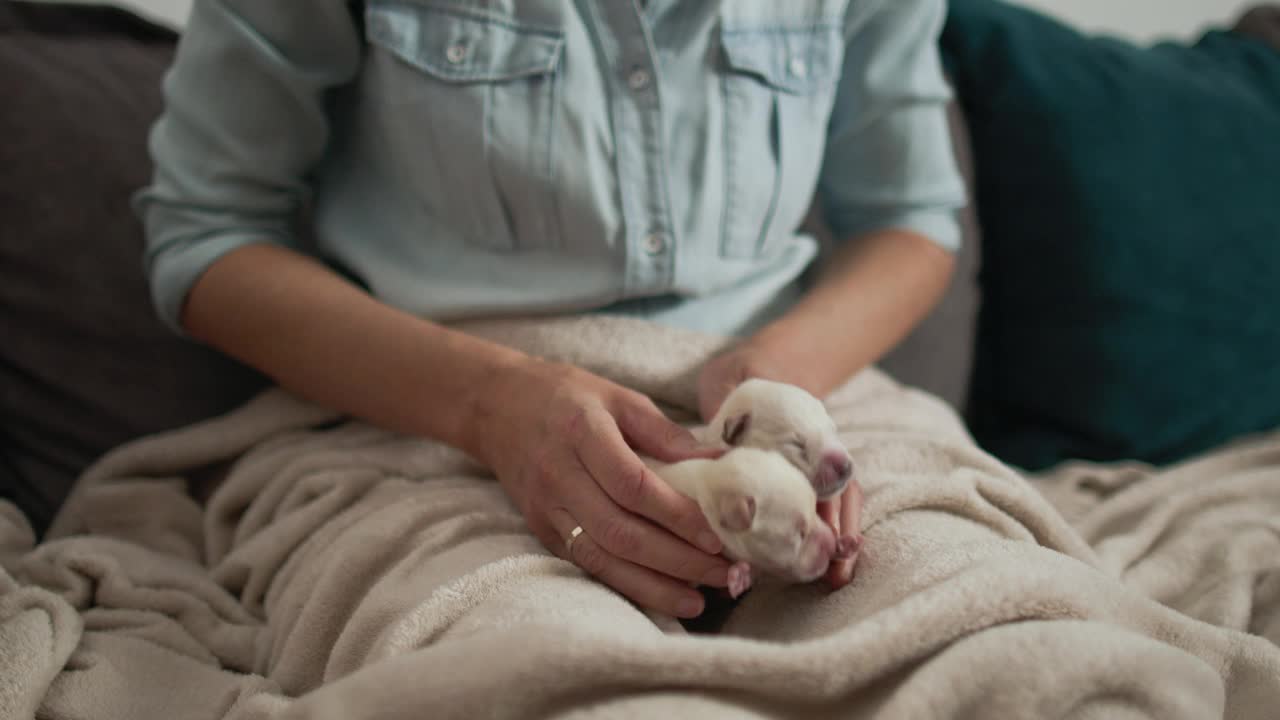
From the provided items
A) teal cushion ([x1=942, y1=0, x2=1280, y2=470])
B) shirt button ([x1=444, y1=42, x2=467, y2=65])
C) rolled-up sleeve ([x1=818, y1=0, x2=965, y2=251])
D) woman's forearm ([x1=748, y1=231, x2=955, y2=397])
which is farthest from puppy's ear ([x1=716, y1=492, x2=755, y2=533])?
teal cushion ([x1=942, y1=0, x2=1280, y2=470])

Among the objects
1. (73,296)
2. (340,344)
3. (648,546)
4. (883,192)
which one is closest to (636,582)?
(648,546)

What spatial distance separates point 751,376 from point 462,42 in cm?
36

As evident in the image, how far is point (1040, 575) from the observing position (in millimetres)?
567

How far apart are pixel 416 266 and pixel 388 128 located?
119 millimetres

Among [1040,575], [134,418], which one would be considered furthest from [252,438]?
[1040,575]

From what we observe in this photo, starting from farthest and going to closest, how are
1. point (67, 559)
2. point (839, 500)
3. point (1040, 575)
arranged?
point (67, 559)
point (839, 500)
point (1040, 575)

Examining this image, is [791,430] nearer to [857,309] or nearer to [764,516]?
[764,516]

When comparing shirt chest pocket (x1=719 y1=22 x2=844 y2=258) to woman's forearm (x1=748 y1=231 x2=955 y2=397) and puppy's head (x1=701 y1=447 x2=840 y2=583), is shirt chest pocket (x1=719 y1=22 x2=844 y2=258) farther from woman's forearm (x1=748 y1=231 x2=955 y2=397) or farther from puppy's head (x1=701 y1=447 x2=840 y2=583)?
puppy's head (x1=701 y1=447 x2=840 y2=583)

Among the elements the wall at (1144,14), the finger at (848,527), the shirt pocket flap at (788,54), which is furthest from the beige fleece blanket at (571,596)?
the wall at (1144,14)

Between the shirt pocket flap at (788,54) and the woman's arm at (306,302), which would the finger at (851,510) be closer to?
the woman's arm at (306,302)

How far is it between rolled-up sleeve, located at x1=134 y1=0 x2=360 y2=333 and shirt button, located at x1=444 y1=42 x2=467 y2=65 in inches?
3.6

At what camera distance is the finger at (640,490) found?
25.3 inches

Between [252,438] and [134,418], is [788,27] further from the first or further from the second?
[134,418]

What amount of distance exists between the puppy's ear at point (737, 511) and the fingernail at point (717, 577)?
0.04m
